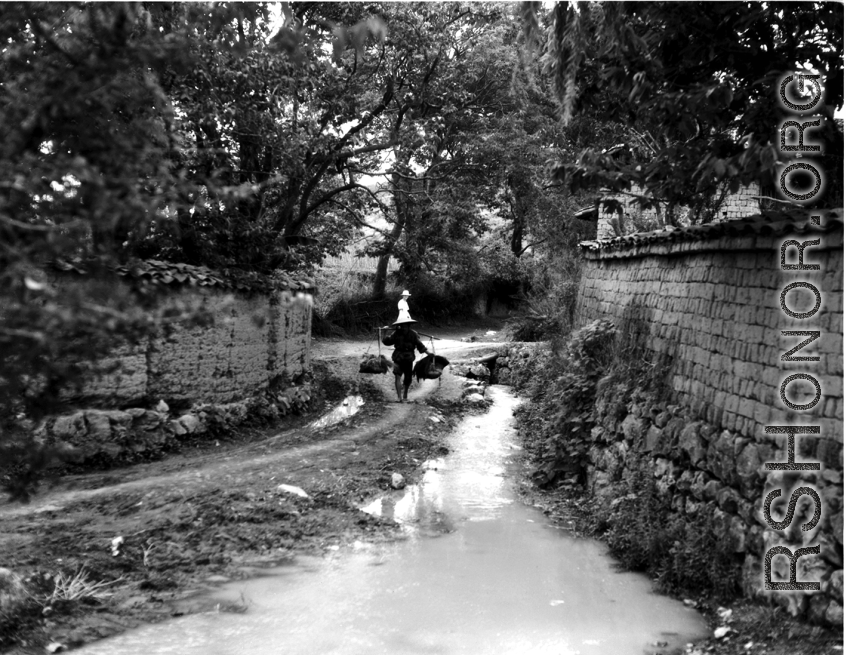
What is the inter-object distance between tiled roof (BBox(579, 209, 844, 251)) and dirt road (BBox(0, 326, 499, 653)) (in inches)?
172

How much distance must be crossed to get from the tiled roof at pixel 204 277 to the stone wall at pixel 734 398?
5.75 meters

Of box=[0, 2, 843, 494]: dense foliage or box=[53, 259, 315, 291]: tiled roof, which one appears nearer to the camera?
box=[0, 2, 843, 494]: dense foliage

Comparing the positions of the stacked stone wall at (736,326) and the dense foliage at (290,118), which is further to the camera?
the stacked stone wall at (736,326)

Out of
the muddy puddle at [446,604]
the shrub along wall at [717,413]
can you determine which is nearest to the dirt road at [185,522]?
the muddy puddle at [446,604]

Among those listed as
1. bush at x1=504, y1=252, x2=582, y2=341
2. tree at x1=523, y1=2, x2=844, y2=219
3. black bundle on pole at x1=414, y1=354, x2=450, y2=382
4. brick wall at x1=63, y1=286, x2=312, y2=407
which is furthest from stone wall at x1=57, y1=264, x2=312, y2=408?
bush at x1=504, y1=252, x2=582, y2=341

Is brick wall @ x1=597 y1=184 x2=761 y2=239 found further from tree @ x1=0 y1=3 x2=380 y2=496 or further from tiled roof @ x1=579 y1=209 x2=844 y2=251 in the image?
tree @ x1=0 y1=3 x2=380 y2=496

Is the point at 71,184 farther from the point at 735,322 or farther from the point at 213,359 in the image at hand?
the point at 213,359

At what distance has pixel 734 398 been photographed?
6254 mm

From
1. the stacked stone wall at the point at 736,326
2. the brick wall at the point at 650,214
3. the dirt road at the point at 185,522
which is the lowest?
the dirt road at the point at 185,522

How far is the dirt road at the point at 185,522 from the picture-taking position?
223 inches

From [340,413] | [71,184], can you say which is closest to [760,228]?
[71,184]

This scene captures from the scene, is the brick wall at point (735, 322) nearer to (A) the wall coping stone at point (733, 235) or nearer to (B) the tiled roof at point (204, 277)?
(A) the wall coping stone at point (733, 235)

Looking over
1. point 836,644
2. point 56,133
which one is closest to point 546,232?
point 836,644

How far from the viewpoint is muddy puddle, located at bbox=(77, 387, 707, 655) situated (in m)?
5.32
